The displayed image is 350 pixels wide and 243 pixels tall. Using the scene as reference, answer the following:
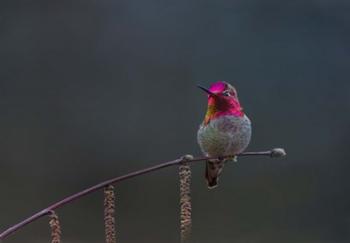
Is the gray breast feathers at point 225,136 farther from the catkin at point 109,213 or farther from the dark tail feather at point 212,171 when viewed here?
the catkin at point 109,213

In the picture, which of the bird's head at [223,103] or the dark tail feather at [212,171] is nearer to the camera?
the bird's head at [223,103]

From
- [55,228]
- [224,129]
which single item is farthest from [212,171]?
[55,228]

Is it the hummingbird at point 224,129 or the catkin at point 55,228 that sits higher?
the hummingbird at point 224,129

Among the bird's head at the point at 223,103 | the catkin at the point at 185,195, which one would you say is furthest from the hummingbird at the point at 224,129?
the catkin at the point at 185,195

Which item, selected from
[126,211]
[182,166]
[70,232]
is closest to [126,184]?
[126,211]

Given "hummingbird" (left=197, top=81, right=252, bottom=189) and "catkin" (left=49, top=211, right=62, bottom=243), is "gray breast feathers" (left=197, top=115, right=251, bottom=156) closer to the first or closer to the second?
"hummingbird" (left=197, top=81, right=252, bottom=189)

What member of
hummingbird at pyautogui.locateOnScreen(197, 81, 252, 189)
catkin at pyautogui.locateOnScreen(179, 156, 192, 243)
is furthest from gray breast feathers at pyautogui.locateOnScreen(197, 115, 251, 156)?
catkin at pyautogui.locateOnScreen(179, 156, 192, 243)

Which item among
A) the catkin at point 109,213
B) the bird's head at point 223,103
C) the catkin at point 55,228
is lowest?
the catkin at point 55,228

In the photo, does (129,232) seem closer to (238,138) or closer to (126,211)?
(126,211)

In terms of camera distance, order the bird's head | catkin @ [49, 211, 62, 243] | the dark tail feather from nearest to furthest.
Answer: catkin @ [49, 211, 62, 243] → the bird's head → the dark tail feather

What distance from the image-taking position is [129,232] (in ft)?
8.55

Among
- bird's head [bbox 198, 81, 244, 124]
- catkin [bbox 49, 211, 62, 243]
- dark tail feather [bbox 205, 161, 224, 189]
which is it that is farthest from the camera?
dark tail feather [bbox 205, 161, 224, 189]

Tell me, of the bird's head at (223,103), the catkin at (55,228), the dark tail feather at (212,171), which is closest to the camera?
the catkin at (55,228)

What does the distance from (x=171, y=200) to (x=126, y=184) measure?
187 mm
